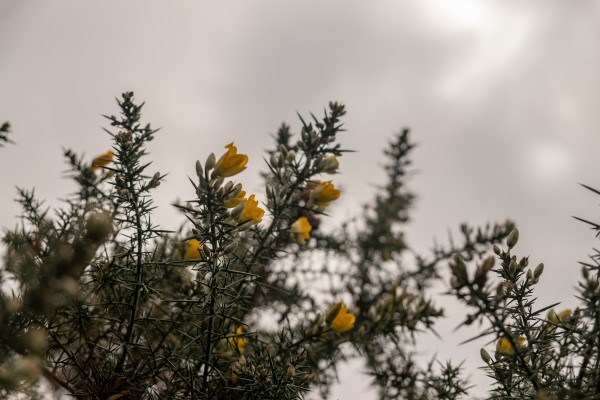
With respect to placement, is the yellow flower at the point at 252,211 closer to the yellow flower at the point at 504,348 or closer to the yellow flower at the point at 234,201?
the yellow flower at the point at 234,201

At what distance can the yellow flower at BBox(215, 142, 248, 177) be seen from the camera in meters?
1.33

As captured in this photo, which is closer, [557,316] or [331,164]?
[557,316]

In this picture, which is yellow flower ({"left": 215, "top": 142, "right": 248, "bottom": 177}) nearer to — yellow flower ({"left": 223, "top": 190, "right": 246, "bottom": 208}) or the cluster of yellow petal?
yellow flower ({"left": 223, "top": 190, "right": 246, "bottom": 208})

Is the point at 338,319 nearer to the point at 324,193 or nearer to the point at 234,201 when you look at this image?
the point at 324,193

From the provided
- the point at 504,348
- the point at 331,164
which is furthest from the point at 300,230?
the point at 504,348

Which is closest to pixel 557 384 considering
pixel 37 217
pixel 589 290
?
pixel 589 290

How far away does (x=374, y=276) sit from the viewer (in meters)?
3.18

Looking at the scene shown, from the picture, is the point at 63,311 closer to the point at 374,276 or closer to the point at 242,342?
the point at 242,342

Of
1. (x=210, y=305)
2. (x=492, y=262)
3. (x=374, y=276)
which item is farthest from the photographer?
(x=374, y=276)

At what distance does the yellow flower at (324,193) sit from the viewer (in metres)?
1.73

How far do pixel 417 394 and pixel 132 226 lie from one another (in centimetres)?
127

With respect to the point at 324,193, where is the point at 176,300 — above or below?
below

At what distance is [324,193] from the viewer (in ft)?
5.69


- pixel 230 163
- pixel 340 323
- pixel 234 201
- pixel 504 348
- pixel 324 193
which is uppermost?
pixel 324 193
